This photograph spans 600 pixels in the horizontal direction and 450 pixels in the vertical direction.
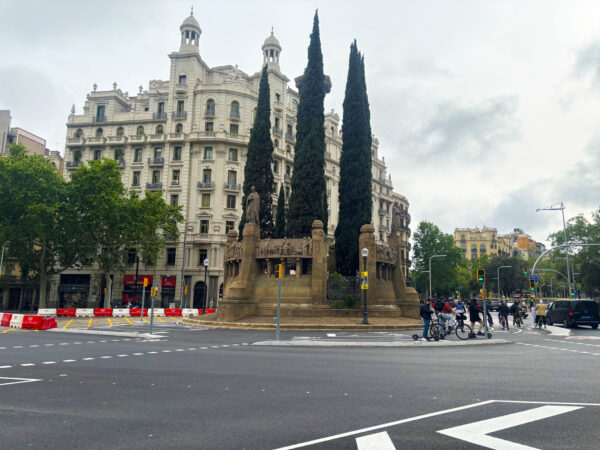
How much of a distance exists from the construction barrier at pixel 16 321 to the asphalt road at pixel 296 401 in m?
14.6

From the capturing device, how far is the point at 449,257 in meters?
84.2

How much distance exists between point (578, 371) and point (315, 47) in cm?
2876

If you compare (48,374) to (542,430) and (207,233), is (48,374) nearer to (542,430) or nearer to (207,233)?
(542,430)

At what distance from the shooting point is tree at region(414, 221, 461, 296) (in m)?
82.3

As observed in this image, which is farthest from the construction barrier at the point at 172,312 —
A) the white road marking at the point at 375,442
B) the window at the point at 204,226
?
the white road marking at the point at 375,442

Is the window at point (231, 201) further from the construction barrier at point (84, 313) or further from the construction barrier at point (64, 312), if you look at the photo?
the construction barrier at point (64, 312)

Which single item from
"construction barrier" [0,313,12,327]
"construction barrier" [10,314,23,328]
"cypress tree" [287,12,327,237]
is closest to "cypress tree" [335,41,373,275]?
"cypress tree" [287,12,327,237]

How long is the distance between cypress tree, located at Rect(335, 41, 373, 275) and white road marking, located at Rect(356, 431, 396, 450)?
994 inches

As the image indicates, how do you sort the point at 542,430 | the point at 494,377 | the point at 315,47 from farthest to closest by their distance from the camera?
the point at 315,47
the point at 494,377
the point at 542,430

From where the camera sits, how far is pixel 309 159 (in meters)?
30.2

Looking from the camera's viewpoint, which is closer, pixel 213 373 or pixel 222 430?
pixel 222 430

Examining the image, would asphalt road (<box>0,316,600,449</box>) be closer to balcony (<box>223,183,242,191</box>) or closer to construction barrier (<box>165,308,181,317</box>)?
construction barrier (<box>165,308,181,317</box>)

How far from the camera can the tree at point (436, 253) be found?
82.3 metres

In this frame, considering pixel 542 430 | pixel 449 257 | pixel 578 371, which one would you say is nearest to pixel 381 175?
pixel 449 257
